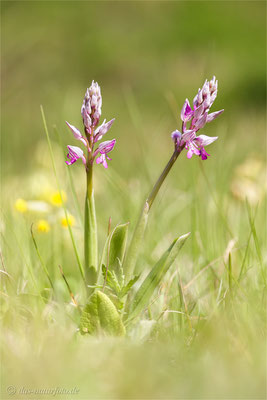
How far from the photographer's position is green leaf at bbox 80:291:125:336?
131cm

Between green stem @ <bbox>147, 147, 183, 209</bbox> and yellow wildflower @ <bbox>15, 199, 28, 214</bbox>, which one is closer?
green stem @ <bbox>147, 147, 183, 209</bbox>

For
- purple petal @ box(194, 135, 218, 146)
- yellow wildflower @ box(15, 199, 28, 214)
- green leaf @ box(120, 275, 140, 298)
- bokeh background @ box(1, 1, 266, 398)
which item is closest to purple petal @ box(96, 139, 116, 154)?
purple petal @ box(194, 135, 218, 146)

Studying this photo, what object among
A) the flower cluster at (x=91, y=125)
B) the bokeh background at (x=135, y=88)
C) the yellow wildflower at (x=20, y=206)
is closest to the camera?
the flower cluster at (x=91, y=125)

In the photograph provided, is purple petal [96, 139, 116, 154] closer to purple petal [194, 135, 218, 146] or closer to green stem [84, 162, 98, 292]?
green stem [84, 162, 98, 292]

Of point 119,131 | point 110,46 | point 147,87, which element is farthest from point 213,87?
point 110,46

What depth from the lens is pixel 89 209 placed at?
137 centimetres

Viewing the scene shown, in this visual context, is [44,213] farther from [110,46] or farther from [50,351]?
[110,46]

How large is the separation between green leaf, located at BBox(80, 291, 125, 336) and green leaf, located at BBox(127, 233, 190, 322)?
0.08m

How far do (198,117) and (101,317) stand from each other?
1.89ft

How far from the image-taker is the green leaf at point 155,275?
4.36 ft

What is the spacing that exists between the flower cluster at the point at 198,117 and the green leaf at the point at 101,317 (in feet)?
1.42

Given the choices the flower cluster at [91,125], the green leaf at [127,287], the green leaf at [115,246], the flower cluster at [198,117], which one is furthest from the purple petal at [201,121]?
the green leaf at [127,287]

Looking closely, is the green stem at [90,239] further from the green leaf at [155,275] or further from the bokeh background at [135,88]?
the bokeh background at [135,88]

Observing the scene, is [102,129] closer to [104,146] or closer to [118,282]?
[104,146]
